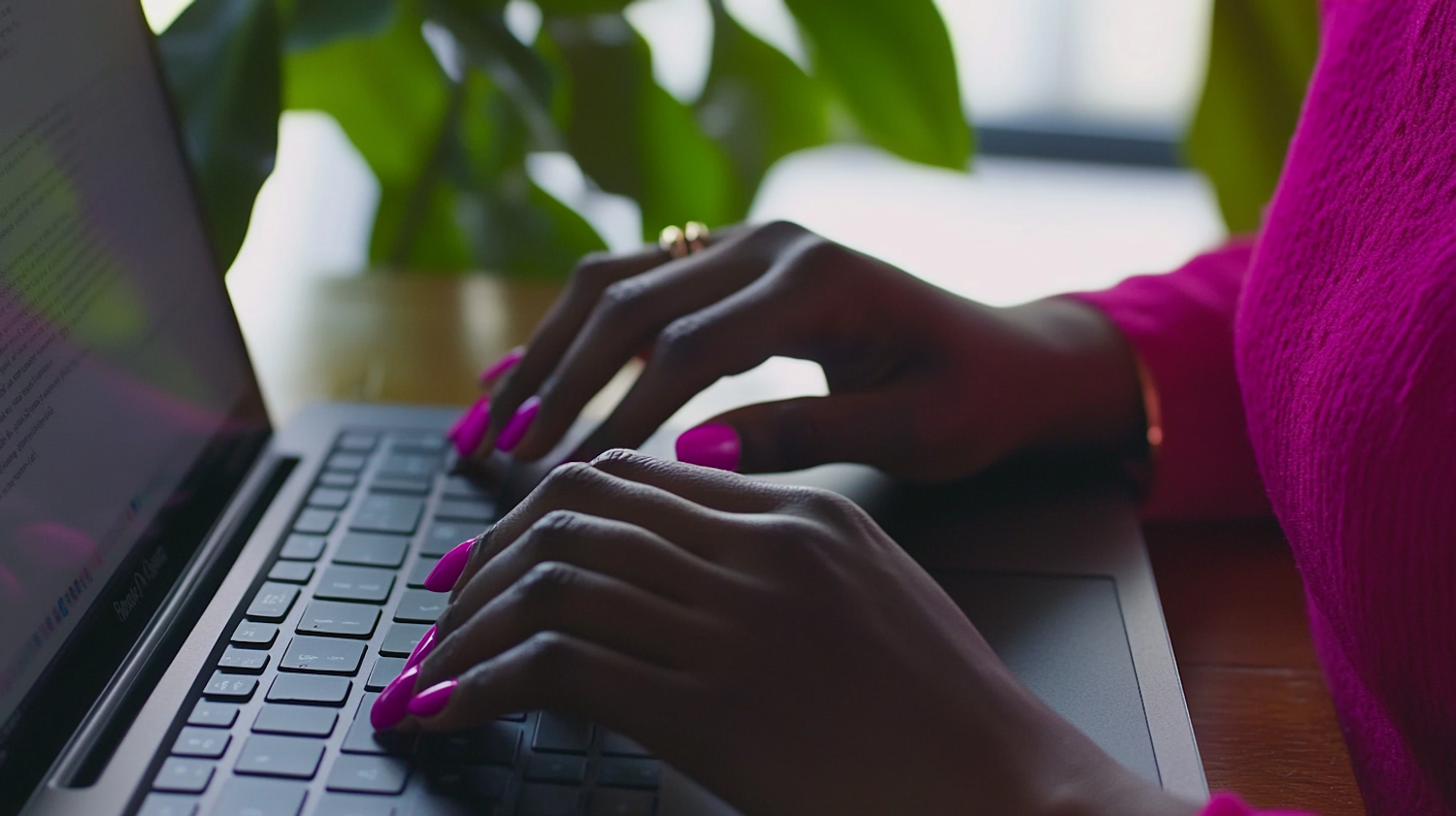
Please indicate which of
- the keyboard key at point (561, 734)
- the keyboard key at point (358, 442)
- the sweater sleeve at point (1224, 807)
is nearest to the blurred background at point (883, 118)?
the keyboard key at point (358, 442)

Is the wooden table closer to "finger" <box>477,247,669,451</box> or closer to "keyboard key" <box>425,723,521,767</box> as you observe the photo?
"finger" <box>477,247,669,451</box>

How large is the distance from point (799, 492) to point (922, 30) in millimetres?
Answer: 434

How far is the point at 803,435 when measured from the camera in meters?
0.50

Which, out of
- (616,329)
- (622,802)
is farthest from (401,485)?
(622,802)

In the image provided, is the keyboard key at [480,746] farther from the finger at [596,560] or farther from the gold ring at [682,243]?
the gold ring at [682,243]

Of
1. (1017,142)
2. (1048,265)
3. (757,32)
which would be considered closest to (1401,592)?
(757,32)

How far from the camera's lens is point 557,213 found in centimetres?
80

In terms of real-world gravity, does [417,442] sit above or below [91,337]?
below

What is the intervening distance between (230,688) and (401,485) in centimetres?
14

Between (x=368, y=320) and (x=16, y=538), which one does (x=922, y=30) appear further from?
(x=16, y=538)

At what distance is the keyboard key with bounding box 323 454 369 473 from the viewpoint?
1.79ft

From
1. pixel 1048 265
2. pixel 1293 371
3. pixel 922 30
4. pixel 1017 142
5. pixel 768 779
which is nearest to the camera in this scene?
pixel 768 779

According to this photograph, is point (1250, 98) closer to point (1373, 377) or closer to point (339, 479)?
point (1373, 377)

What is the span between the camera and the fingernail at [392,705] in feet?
1.26
